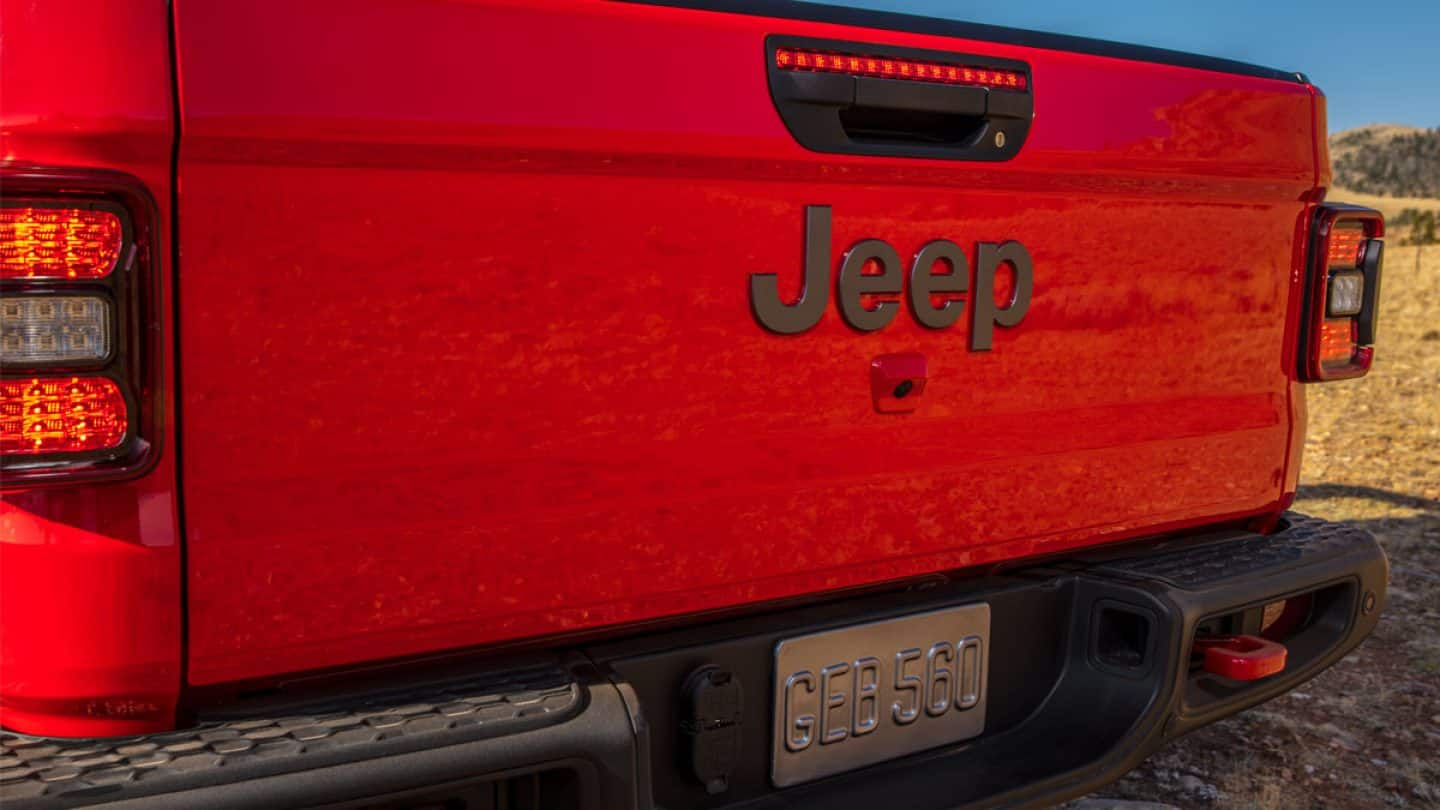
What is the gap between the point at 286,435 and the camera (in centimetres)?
151

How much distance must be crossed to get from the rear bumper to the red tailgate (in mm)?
81

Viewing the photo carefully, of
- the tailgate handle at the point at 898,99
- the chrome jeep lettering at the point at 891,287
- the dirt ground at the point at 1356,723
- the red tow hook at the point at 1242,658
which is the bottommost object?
the dirt ground at the point at 1356,723

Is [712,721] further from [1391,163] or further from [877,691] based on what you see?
[1391,163]

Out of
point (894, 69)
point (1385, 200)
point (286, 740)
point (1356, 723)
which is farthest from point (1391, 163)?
point (286, 740)

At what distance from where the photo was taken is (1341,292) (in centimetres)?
259

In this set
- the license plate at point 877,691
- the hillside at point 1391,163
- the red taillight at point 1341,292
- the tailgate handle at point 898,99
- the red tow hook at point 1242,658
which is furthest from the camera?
the hillside at point 1391,163

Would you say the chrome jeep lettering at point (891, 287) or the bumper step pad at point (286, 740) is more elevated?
the chrome jeep lettering at point (891, 287)

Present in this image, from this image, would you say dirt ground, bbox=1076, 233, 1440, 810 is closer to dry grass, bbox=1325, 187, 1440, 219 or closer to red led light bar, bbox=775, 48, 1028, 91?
red led light bar, bbox=775, 48, 1028, 91

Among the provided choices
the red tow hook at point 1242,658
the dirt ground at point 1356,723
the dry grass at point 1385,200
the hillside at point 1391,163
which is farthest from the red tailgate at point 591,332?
the hillside at point 1391,163

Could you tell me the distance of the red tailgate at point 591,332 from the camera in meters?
1.48

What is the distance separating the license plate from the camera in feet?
6.47

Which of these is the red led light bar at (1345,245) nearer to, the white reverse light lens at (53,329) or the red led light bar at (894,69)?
the red led light bar at (894,69)

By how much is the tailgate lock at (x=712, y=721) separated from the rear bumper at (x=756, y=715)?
0.02m

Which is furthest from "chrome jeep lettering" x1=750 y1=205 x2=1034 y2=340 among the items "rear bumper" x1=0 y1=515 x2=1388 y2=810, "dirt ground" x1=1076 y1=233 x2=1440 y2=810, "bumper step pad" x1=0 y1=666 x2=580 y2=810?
"dirt ground" x1=1076 y1=233 x2=1440 y2=810
